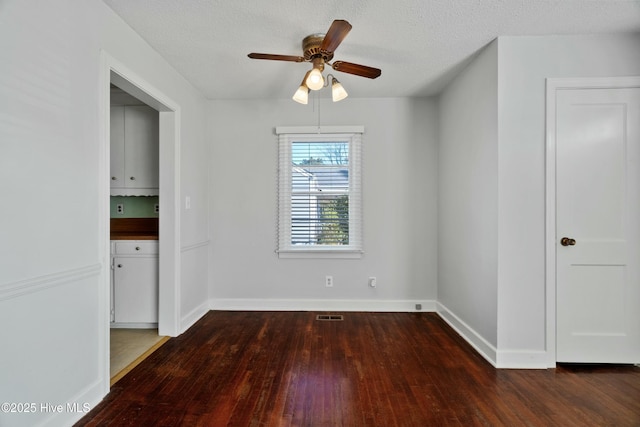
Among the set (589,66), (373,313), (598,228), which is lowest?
(373,313)

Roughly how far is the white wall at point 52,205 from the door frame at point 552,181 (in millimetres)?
3144

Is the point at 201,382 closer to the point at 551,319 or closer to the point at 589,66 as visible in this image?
the point at 551,319

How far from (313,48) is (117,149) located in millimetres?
2365

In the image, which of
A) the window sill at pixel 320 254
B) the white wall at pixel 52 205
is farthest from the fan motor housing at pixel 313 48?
the window sill at pixel 320 254

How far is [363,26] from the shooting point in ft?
7.34

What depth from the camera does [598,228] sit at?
2.36 meters

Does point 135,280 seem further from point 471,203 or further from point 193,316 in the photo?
point 471,203

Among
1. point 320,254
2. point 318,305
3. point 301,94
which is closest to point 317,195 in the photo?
point 320,254

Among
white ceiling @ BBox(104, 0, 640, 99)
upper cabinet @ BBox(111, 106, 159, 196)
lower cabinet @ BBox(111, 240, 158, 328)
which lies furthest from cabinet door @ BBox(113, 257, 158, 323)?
white ceiling @ BBox(104, 0, 640, 99)

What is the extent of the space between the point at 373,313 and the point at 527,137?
2367mm

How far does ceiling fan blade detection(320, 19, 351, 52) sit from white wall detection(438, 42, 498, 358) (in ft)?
4.36

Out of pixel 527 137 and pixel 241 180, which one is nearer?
pixel 527 137

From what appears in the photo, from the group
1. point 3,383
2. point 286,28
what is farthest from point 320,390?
point 286,28

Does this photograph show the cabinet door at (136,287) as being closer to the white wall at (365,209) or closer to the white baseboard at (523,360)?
the white wall at (365,209)
